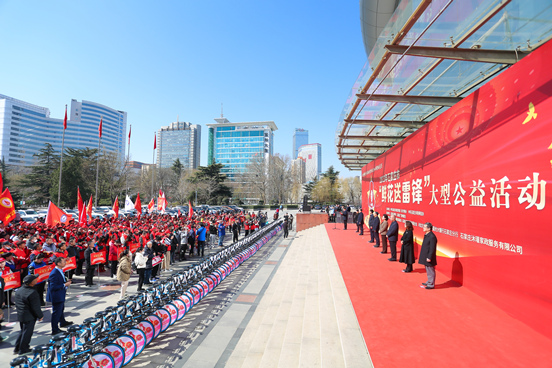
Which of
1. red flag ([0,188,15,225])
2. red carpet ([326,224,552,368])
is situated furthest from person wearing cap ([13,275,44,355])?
red flag ([0,188,15,225])

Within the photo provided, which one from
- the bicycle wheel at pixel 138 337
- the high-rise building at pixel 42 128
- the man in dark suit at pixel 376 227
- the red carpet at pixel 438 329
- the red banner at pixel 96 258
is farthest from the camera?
the high-rise building at pixel 42 128

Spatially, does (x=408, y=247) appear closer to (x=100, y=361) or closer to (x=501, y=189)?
(x=501, y=189)

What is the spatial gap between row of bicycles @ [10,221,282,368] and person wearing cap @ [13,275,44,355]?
1.15 feet

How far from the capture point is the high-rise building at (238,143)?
107 meters

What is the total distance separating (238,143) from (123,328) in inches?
4195

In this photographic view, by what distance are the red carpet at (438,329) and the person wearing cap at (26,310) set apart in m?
6.03

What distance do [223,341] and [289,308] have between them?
185 centimetres

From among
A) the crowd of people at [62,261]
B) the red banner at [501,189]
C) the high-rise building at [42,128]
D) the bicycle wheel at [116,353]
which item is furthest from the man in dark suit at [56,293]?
the high-rise building at [42,128]

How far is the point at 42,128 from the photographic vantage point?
11050 cm

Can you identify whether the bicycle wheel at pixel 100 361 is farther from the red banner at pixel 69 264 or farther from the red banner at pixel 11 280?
the red banner at pixel 69 264

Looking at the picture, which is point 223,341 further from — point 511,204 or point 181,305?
point 511,204

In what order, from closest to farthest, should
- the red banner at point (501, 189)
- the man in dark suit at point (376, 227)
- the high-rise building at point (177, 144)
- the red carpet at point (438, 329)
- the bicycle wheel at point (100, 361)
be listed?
the red carpet at point (438, 329) < the bicycle wheel at point (100, 361) < the red banner at point (501, 189) < the man in dark suit at point (376, 227) < the high-rise building at point (177, 144)

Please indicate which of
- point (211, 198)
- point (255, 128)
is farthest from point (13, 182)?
point (255, 128)

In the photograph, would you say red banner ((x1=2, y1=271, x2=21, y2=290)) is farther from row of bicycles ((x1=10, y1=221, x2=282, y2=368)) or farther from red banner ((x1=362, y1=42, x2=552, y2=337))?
red banner ((x1=362, y1=42, x2=552, y2=337))
